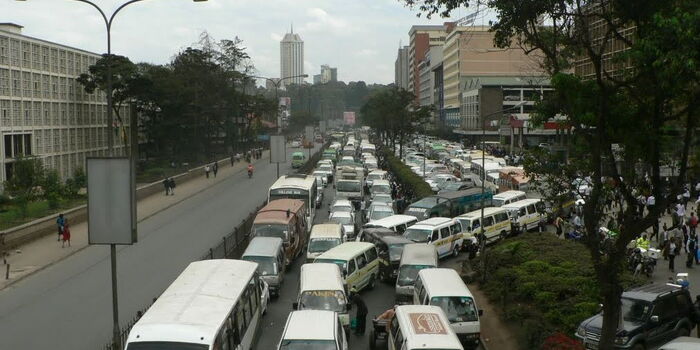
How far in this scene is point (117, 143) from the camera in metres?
82.9

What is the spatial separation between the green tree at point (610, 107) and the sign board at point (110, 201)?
660cm

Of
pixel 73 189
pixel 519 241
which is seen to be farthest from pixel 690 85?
pixel 73 189

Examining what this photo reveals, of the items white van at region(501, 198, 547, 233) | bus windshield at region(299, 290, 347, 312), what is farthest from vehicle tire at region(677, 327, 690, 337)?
white van at region(501, 198, 547, 233)

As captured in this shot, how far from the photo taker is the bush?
18359mm

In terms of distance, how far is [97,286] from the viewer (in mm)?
25500

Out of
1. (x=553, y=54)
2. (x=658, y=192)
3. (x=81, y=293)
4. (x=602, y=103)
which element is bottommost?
(x=81, y=293)

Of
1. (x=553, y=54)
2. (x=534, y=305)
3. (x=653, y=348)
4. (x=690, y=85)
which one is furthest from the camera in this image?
(x=534, y=305)

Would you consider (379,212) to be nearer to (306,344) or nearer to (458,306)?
(458,306)

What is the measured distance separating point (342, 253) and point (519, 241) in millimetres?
7467

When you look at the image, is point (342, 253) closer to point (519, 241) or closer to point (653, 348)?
point (519, 241)

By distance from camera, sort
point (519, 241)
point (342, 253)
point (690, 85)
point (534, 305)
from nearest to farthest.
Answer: point (690, 85), point (534, 305), point (342, 253), point (519, 241)

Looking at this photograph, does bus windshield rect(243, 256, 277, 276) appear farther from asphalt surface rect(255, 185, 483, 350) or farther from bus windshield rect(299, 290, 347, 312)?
bus windshield rect(299, 290, 347, 312)

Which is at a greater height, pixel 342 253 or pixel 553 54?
pixel 553 54

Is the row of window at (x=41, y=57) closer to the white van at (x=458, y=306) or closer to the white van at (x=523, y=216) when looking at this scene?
the white van at (x=523, y=216)
